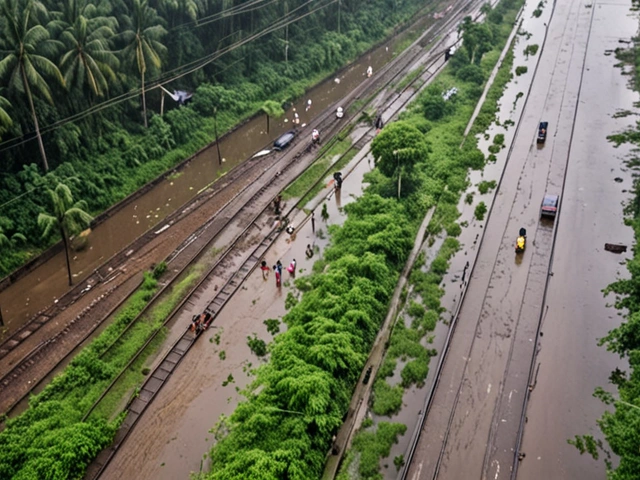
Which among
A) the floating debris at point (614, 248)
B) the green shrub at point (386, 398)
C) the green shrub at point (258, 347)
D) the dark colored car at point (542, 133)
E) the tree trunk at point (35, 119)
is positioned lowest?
the green shrub at point (386, 398)

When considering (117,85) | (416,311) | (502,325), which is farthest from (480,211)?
(117,85)

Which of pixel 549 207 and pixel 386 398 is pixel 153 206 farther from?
pixel 549 207

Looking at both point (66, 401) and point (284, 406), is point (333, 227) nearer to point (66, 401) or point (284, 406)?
point (284, 406)

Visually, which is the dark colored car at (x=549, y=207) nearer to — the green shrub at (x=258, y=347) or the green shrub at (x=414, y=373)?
the green shrub at (x=414, y=373)

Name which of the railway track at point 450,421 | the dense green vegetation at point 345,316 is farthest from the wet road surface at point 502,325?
the dense green vegetation at point 345,316

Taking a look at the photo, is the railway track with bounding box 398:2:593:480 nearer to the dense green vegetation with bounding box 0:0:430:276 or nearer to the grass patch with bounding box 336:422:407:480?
the grass patch with bounding box 336:422:407:480

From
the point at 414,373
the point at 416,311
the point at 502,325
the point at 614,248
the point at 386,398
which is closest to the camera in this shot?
Answer: the point at 386,398

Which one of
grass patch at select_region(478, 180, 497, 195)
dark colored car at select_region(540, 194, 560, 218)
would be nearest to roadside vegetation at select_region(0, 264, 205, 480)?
grass patch at select_region(478, 180, 497, 195)
